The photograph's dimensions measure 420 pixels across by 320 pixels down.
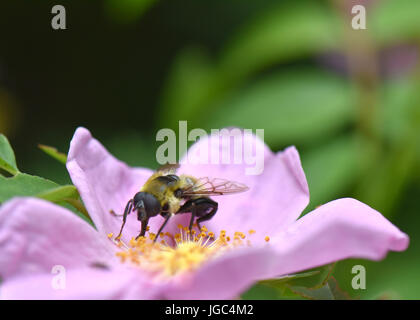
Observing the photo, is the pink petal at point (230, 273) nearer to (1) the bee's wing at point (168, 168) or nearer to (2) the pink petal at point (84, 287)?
(2) the pink petal at point (84, 287)

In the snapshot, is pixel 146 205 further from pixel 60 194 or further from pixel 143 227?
pixel 60 194

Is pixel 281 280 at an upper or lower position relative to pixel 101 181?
lower

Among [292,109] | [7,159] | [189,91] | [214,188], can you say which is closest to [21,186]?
[7,159]

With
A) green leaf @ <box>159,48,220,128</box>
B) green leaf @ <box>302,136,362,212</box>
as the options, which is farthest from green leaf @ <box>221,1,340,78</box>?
green leaf @ <box>302,136,362,212</box>

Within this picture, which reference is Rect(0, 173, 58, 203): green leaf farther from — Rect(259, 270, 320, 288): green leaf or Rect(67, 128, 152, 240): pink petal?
Rect(259, 270, 320, 288): green leaf

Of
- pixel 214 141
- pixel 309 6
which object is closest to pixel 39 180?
pixel 214 141

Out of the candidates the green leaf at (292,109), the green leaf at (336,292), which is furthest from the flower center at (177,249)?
the green leaf at (292,109)
